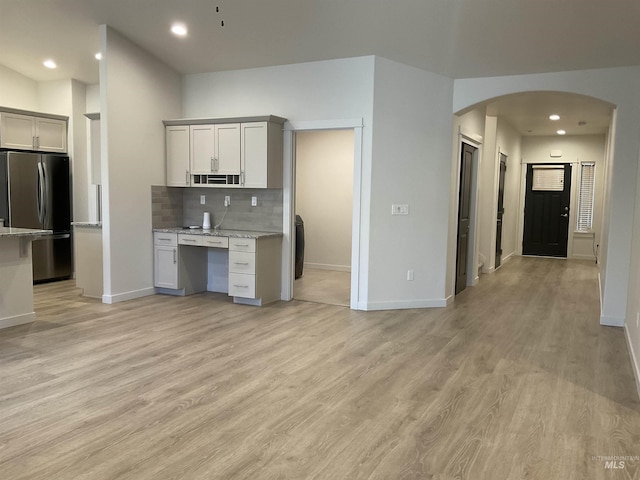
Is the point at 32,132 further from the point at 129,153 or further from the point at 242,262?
the point at 242,262

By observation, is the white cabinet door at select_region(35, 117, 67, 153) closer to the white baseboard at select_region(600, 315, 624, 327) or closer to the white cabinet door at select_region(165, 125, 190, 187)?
the white cabinet door at select_region(165, 125, 190, 187)

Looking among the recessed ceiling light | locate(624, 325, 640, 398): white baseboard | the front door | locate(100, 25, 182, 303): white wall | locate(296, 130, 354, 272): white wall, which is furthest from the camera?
the front door

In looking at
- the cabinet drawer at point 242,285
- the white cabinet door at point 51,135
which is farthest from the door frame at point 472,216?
the white cabinet door at point 51,135

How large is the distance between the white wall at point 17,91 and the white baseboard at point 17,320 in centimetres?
363

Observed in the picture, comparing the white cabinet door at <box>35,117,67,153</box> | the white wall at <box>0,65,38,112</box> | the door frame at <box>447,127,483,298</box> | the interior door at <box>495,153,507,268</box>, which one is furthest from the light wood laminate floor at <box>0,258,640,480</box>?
the interior door at <box>495,153,507,268</box>

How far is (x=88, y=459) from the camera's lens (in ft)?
8.17

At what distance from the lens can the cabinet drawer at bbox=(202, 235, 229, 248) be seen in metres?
5.93

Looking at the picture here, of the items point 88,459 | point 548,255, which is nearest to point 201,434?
point 88,459

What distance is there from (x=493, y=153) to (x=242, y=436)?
7.09m

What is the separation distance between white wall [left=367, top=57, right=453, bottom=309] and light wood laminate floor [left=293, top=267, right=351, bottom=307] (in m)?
0.73

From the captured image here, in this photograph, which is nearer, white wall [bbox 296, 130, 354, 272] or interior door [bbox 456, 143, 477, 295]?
interior door [bbox 456, 143, 477, 295]

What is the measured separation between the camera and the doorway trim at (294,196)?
18.5ft

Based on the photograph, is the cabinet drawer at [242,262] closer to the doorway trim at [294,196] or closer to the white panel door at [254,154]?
the doorway trim at [294,196]

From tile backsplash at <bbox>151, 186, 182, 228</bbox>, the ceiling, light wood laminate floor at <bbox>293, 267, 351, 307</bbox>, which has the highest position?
the ceiling
